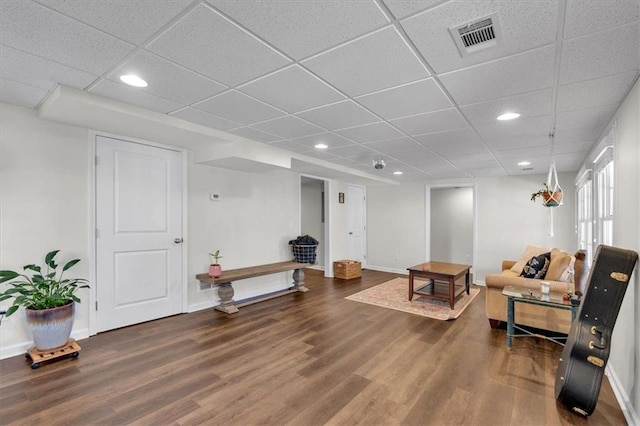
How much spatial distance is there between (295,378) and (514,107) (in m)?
2.98

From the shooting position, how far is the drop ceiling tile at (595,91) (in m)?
2.06

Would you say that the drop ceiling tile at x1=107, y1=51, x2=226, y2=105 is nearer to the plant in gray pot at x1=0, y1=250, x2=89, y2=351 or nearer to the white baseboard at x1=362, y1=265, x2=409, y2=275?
the plant in gray pot at x1=0, y1=250, x2=89, y2=351

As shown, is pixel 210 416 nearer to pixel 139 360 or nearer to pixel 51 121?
pixel 139 360

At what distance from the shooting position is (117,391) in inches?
88.6

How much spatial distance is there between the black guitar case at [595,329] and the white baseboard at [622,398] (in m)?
0.19

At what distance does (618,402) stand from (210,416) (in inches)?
115

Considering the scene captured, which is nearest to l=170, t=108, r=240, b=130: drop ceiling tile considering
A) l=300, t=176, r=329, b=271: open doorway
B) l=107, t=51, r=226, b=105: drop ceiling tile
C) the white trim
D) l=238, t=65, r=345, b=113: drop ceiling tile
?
l=107, t=51, r=226, b=105: drop ceiling tile

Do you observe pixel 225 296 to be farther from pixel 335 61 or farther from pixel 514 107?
pixel 514 107

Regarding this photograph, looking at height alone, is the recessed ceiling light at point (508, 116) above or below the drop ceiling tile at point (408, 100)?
below

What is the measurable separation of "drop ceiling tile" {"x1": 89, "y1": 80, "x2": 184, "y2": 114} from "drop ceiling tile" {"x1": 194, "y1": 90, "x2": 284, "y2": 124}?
280 mm

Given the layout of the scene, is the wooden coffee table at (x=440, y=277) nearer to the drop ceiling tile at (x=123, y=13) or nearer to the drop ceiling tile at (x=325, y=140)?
the drop ceiling tile at (x=325, y=140)

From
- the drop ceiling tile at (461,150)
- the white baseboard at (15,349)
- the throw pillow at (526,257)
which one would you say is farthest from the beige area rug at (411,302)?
the white baseboard at (15,349)

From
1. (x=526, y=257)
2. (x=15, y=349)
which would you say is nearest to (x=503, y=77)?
(x=526, y=257)

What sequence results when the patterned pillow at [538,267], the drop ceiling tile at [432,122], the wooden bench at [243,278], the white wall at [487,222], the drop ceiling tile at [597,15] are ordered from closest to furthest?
the drop ceiling tile at [597,15] < the drop ceiling tile at [432,122] < the patterned pillow at [538,267] < the wooden bench at [243,278] < the white wall at [487,222]
